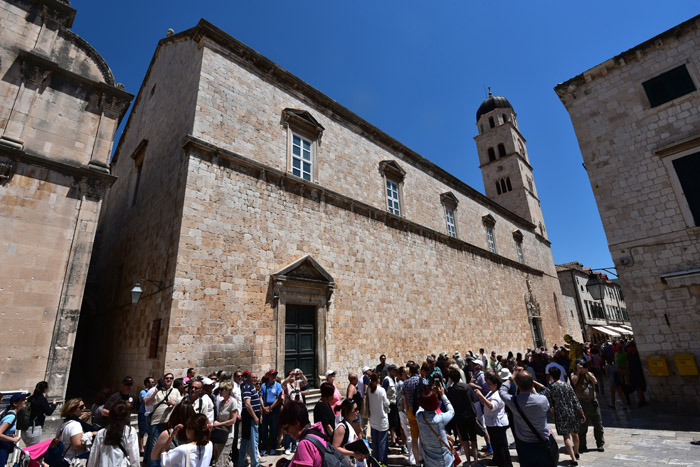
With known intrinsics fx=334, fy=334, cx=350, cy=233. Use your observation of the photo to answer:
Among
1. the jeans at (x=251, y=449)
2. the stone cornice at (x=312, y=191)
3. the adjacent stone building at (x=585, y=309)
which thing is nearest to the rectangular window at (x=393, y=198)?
the stone cornice at (x=312, y=191)

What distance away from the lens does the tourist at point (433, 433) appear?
3.81 meters

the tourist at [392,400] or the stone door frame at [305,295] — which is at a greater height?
the stone door frame at [305,295]

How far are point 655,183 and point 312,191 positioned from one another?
1008 centimetres

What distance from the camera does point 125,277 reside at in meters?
11.0

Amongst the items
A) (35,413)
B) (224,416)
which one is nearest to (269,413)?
(224,416)

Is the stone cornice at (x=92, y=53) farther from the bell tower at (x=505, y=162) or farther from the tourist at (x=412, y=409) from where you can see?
the bell tower at (x=505, y=162)

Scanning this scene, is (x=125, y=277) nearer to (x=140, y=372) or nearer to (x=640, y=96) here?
(x=140, y=372)

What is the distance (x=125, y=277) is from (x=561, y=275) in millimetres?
35803

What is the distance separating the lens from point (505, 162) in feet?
96.1

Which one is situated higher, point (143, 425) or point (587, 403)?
point (587, 403)

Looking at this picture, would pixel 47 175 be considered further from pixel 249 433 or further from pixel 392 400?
pixel 392 400

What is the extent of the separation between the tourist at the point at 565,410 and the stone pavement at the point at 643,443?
35cm

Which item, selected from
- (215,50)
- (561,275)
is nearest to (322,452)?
(215,50)

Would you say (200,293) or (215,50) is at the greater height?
(215,50)
